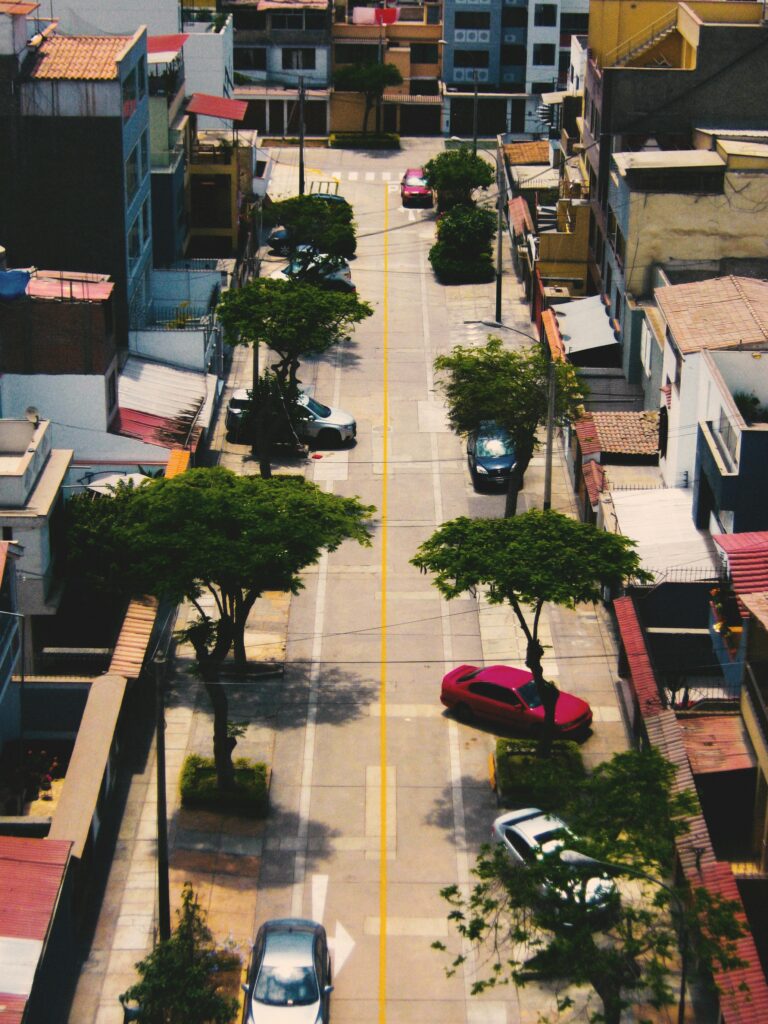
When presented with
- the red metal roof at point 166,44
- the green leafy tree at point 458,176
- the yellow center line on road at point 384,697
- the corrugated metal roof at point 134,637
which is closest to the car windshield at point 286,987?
the yellow center line on road at point 384,697

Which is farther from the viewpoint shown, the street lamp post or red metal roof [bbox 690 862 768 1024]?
red metal roof [bbox 690 862 768 1024]

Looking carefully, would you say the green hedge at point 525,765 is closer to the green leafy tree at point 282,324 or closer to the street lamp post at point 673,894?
the street lamp post at point 673,894

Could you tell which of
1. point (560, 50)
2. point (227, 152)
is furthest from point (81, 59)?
point (560, 50)

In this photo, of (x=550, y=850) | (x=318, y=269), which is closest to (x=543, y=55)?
(x=318, y=269)

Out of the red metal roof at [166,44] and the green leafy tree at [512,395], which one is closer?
the green leafy tree at [512,395]

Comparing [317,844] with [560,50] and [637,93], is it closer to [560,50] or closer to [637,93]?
[637,93]

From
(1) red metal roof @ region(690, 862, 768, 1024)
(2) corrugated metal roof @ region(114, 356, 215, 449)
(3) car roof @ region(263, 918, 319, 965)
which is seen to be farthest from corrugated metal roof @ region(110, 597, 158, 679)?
(1) red metal roof @ region(690, 862, 768, 1024)

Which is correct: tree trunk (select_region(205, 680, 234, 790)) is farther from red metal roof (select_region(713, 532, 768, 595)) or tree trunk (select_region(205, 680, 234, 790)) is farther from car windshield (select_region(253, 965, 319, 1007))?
red metal roof (select_region(713, 532, 768, 595))
